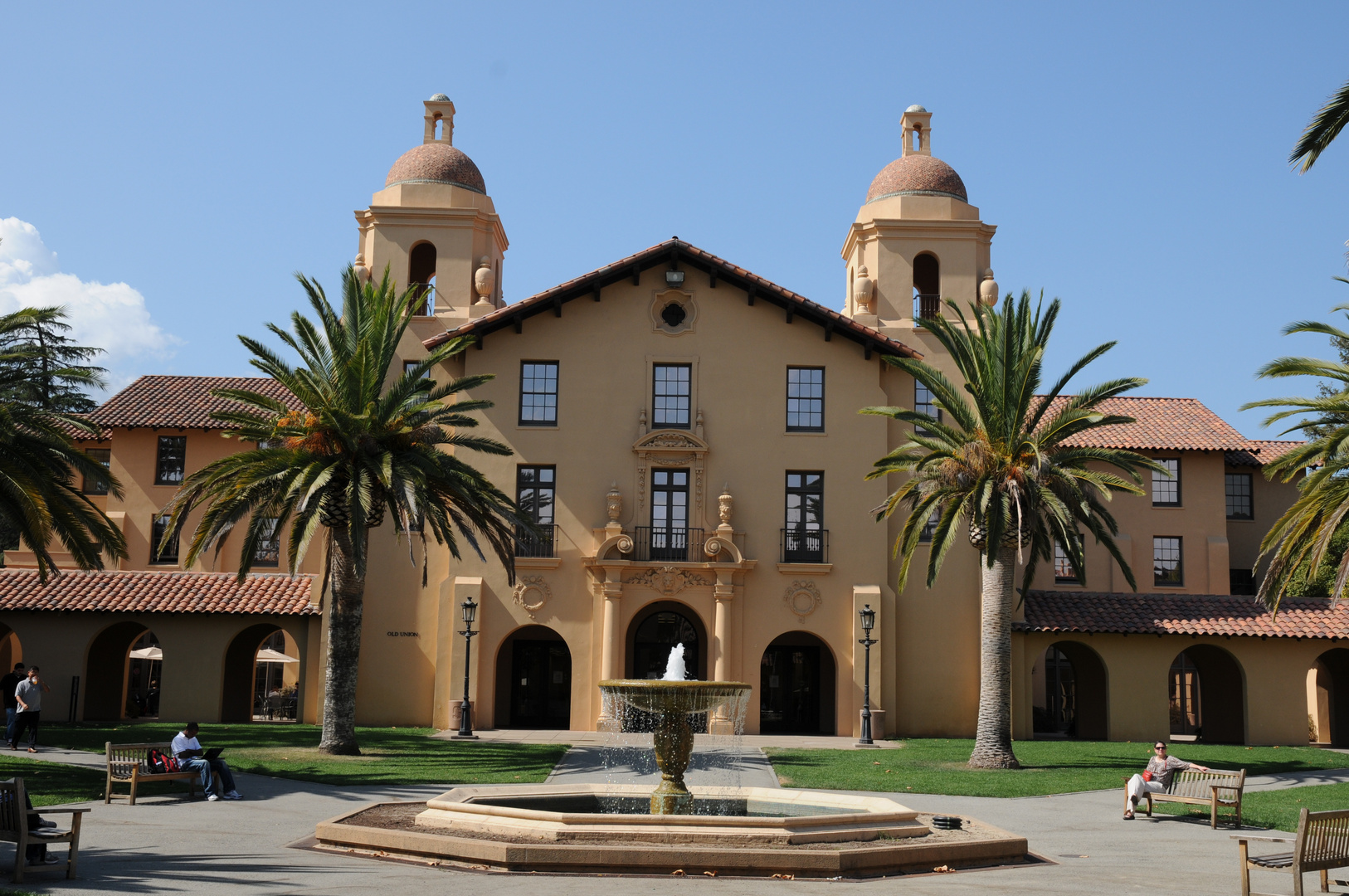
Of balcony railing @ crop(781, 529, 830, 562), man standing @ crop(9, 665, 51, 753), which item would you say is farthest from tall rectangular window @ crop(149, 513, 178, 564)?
balcony railing @ crop(781, 529, 830, 562)

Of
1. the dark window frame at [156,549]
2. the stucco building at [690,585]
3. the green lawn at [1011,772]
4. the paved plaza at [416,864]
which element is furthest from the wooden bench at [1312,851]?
the dark window frame at [156,549]

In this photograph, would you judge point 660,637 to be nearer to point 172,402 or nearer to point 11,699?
point 11,699

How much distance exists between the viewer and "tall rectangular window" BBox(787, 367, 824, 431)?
3186 cm

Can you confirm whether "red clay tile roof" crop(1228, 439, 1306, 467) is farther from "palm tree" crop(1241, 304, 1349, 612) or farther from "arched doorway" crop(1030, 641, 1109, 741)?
"palm tree" crop(1241, 304, 1349, 612)

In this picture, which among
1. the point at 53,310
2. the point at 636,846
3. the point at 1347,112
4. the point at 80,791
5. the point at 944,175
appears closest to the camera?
the point at 636,846

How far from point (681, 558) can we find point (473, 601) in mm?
5271

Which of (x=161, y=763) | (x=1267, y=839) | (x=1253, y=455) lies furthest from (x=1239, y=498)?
(x=161, y=763)

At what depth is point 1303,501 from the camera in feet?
69.4

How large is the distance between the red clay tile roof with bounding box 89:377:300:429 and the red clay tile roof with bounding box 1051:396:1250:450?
24283mm

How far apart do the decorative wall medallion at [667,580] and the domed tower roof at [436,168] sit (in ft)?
40.8

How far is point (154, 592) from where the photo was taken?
3152 centimetres

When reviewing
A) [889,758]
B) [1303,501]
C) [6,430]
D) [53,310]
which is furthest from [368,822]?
[1303,501]

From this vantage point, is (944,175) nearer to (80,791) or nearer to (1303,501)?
(1303,501)

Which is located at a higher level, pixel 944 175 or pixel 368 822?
pixel 944 175
